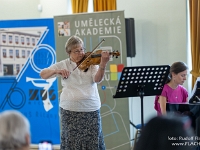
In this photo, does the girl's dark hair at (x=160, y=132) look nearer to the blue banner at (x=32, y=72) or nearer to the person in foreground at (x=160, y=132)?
the person in foreground at (x=160, y=132)

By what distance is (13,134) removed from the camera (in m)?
1.29

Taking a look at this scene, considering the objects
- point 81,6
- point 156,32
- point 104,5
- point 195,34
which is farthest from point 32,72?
point 195,34

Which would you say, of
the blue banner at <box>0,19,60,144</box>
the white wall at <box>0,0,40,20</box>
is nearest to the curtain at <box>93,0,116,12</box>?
the blue banner at <box>0,19,60,144</box>

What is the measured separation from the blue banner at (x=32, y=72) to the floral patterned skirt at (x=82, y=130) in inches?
74.0

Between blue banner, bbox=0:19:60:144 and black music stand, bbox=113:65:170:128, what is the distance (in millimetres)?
2102

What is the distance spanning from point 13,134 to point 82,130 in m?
2.12

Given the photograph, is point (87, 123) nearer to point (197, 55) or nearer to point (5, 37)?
point (197, 55)

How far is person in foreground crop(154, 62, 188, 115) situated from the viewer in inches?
139

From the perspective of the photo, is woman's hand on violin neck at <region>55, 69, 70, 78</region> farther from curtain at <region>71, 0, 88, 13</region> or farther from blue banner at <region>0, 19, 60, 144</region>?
curtain at <region>71, 0, 88, 13</region>

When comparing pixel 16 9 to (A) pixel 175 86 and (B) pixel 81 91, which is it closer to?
(B) pixel 81 91

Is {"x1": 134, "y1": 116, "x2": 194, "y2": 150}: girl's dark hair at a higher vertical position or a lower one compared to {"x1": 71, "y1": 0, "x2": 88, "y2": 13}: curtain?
lower

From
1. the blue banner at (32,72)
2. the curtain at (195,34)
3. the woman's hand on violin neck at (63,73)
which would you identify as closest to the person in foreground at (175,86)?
the woman's hand on violin neck at (63,73)

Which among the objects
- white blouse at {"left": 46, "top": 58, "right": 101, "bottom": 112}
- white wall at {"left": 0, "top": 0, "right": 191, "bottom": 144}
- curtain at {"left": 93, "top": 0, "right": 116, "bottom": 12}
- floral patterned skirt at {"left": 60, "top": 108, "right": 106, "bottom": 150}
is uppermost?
curtain at {"left": 93, "top": 0, "right": 116, "bottom": 12}

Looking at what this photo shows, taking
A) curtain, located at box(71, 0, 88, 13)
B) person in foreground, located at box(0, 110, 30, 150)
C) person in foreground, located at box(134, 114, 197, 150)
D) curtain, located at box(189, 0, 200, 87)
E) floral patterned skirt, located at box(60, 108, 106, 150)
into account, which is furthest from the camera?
curtain, located at box(71, 0, 88, 13)
